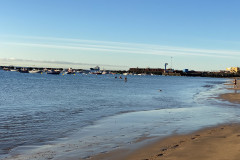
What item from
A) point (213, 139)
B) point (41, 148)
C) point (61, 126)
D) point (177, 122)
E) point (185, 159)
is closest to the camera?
point (185, 159)

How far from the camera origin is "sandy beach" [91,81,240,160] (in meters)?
10.1

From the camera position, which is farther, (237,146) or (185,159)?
(237,146)

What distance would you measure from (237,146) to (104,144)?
596 centimetres

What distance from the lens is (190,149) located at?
A: 1116cm

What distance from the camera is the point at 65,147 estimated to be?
12125 mm

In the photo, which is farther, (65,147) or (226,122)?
(226,122)

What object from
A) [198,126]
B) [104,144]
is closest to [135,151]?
[104,144]

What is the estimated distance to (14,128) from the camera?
16.4m

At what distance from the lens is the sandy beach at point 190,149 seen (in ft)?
33.1

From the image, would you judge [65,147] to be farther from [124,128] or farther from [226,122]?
[226,122]

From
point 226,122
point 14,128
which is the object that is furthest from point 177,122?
point 14,128

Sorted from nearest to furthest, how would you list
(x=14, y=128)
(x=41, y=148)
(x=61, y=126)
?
(x=41, y=148) → (x=14, y=128) → (x=61, y=126)

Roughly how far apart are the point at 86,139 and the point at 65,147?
70.0 inches

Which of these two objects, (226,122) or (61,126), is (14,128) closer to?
(61,126)
